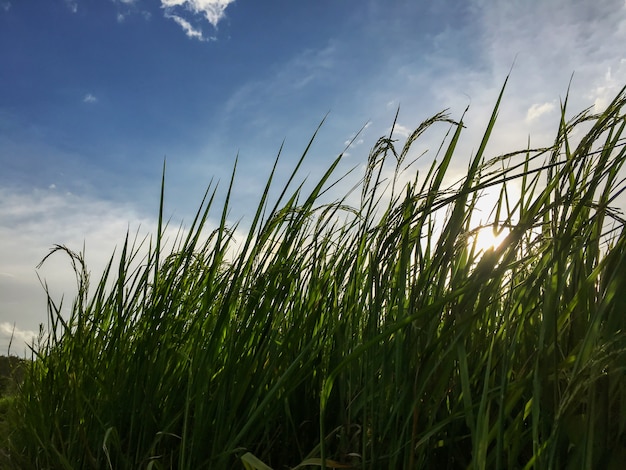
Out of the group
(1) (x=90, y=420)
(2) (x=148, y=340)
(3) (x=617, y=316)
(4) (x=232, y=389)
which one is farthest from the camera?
(1) (x=90, y=420)

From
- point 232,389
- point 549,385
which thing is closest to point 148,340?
point 232,389

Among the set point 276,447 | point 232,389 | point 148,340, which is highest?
point 148,340

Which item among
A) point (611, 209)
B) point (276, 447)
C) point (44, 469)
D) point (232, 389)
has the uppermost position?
point (611, 209)

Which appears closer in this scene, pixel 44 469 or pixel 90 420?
pixel 90 420

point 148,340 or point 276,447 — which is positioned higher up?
point 148,340

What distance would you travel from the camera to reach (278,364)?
1603 millimetres

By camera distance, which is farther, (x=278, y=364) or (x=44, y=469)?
(x=44, y=469)

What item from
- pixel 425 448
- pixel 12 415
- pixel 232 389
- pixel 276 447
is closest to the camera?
pixel 425 448

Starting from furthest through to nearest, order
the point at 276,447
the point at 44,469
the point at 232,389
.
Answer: the point at 44,469, the point at 276,447, the point at 232,389

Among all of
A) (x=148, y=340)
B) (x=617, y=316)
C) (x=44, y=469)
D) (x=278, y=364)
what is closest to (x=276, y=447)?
(x=278, y=364)

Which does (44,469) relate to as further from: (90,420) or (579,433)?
(579,433)

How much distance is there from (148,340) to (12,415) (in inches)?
83.4

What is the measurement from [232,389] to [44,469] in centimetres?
120

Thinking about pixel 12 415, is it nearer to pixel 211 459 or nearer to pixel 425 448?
pixel 211 459
